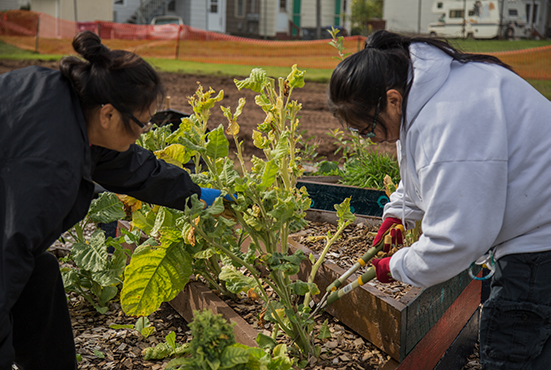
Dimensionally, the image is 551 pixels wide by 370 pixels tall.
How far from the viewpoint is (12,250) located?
1318mm

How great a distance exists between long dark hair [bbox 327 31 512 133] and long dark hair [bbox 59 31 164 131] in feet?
2.03

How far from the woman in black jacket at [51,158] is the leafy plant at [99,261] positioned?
0.35 meters

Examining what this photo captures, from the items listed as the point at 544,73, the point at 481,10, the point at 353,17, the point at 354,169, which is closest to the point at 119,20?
the point at 353,17

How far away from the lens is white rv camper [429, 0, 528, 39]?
24.7m

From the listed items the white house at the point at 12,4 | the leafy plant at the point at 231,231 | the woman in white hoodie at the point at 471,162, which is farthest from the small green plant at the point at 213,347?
the white house at the point at 12,4

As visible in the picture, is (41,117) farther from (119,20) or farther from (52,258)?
(119,20)

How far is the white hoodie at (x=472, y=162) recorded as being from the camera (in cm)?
139

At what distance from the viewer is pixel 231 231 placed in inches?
82.0

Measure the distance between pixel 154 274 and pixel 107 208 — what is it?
0.48 m

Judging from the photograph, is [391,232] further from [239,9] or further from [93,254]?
[239,9]

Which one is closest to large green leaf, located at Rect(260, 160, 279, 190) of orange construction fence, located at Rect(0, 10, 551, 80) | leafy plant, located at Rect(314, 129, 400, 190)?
leafy plant, located at Rect(314, 129, 400, 190)

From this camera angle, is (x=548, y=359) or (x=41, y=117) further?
(x=548, y=359)

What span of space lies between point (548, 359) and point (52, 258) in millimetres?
1811

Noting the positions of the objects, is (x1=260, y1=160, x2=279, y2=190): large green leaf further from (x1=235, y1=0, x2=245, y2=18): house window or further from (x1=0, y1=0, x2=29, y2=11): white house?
(x1=0, y1=0, x2=29, y2=11): white house
